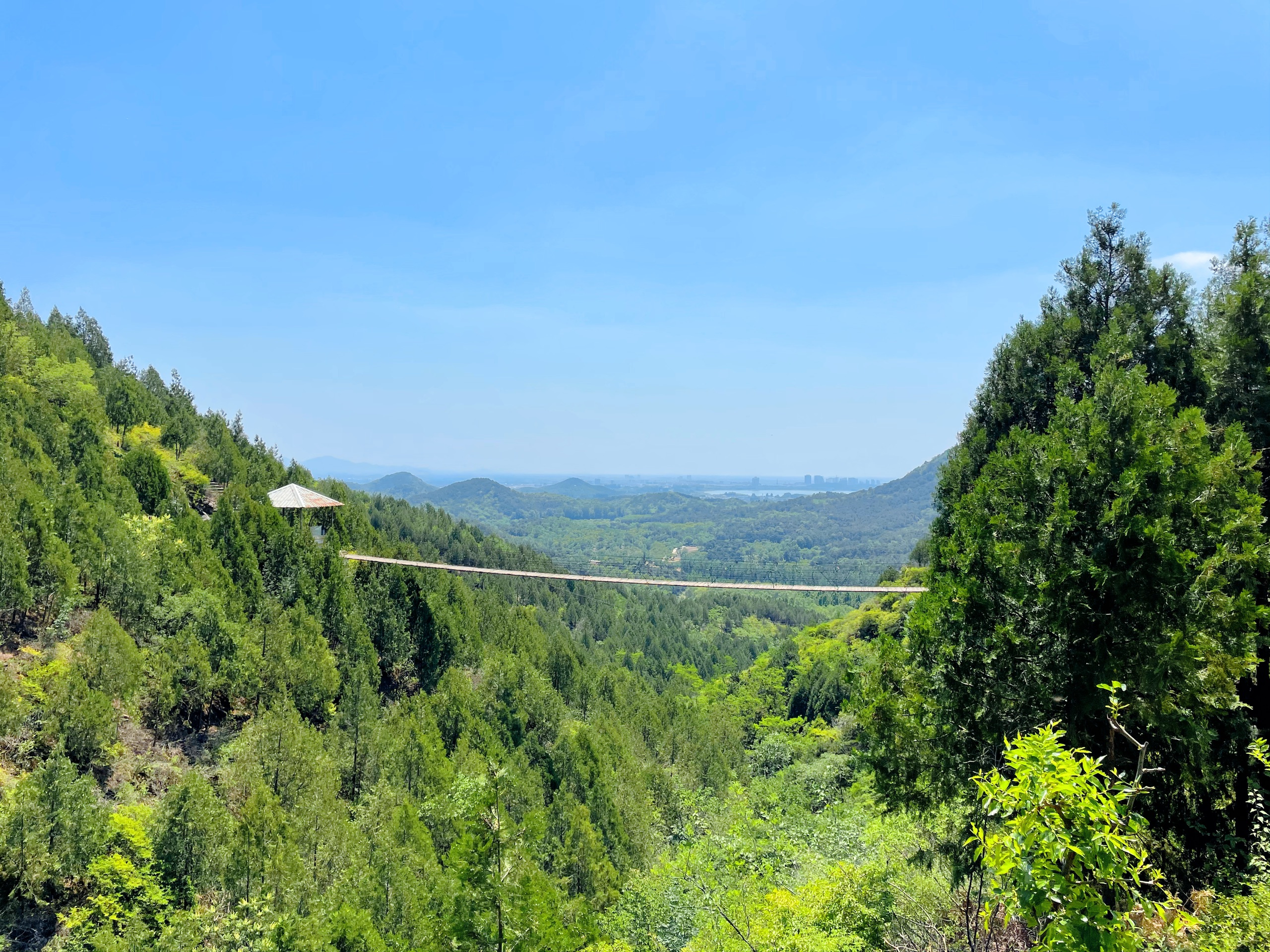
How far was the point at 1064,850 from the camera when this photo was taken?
9.66 ft

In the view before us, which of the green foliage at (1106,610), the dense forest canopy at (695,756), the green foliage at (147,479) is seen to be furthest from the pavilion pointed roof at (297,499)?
the green foliage at (1106,610)

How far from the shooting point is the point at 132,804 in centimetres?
1588

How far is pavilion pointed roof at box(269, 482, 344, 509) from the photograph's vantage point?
3362 cm

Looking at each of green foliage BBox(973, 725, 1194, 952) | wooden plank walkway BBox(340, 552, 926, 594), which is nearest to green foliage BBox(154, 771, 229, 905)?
wooden plank walkway BBox(340, 552, 926, 594)

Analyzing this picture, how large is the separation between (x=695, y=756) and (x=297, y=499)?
25801 mm

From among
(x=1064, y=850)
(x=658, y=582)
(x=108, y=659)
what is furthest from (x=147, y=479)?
(x=1064, y=850)

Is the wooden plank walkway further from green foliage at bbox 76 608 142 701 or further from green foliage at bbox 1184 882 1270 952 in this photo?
green foliage at bbox 76 608 142 701

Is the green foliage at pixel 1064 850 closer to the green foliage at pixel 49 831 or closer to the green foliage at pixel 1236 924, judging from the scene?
the green foliage at pixel 1236 924

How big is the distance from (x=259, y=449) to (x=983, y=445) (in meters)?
54.1

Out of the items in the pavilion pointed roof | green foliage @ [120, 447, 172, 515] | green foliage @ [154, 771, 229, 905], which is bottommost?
green foliage @ [154, 771, 229, 905]

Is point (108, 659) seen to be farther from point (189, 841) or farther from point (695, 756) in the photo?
point (695, 756)

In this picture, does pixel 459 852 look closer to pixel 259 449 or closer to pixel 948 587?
pixel 948 587

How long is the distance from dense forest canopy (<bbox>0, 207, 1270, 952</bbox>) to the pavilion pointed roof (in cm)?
77

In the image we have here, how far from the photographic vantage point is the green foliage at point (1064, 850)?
2973 mm
